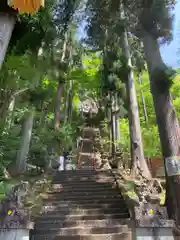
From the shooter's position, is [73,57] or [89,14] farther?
[73,57]

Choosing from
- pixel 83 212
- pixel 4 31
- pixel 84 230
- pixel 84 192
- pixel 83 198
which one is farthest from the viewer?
pixel 84 192

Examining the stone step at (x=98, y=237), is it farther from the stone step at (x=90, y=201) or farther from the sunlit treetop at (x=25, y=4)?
the sunlit treetop at (x=25, y=4)

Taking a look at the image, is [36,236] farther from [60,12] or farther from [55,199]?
[60,12]

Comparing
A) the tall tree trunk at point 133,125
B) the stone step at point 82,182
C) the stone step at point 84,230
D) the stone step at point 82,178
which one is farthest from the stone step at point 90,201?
the stone step at point 82,178

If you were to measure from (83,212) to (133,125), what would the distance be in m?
4.08

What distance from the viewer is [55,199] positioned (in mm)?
7398

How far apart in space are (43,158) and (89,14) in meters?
6.48

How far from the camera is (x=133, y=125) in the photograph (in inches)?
368

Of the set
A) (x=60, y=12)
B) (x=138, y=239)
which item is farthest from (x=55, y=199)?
(x=60, y=12)

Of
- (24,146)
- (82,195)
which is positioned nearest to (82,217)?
(82,195)

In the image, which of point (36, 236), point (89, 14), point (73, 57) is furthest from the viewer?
point (73, 57)

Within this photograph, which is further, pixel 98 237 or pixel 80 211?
pixel 80 211

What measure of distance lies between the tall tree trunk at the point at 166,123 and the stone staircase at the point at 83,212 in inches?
49.3

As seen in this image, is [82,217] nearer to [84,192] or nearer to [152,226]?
[84,192]
